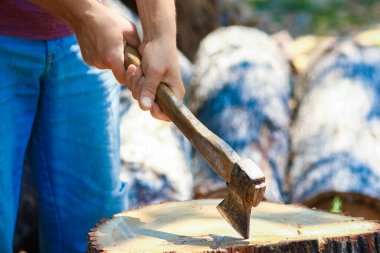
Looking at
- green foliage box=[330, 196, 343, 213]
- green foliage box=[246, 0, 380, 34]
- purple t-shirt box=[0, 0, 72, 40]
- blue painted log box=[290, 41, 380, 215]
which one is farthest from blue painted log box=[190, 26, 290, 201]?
green foliage box=[246, 0, 380, 34]

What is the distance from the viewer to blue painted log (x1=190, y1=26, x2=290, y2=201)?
4695mm

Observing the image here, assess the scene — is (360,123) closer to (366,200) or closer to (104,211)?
(366,200)

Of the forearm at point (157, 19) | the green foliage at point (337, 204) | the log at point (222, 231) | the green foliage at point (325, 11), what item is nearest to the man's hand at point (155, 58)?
the forearm at point (157, 19)

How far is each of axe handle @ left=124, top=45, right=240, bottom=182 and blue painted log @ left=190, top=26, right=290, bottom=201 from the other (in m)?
1.73

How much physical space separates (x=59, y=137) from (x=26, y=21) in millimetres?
506

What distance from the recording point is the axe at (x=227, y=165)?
8.33 feet

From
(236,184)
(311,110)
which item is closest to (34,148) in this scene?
(236,184)

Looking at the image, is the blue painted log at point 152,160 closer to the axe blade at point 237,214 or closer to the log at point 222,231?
the log at point 222,231

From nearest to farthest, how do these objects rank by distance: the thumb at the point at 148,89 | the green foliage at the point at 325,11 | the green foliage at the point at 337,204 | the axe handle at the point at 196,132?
the axe handle at the point at 196,132, the thumb at the point at 148,89, the green foliage at the point at 337,204, the green foliage at the point at 325,11

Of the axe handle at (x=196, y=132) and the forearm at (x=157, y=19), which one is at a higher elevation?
the forearm at (x=157, y=19)

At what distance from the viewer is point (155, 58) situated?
2855mm

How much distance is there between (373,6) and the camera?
9.16 m

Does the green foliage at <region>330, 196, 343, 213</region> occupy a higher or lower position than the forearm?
lower

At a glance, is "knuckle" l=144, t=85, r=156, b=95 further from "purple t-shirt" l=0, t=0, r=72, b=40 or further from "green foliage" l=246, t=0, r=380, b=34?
"green foliage" l=246, t=0, r=380, b=34
